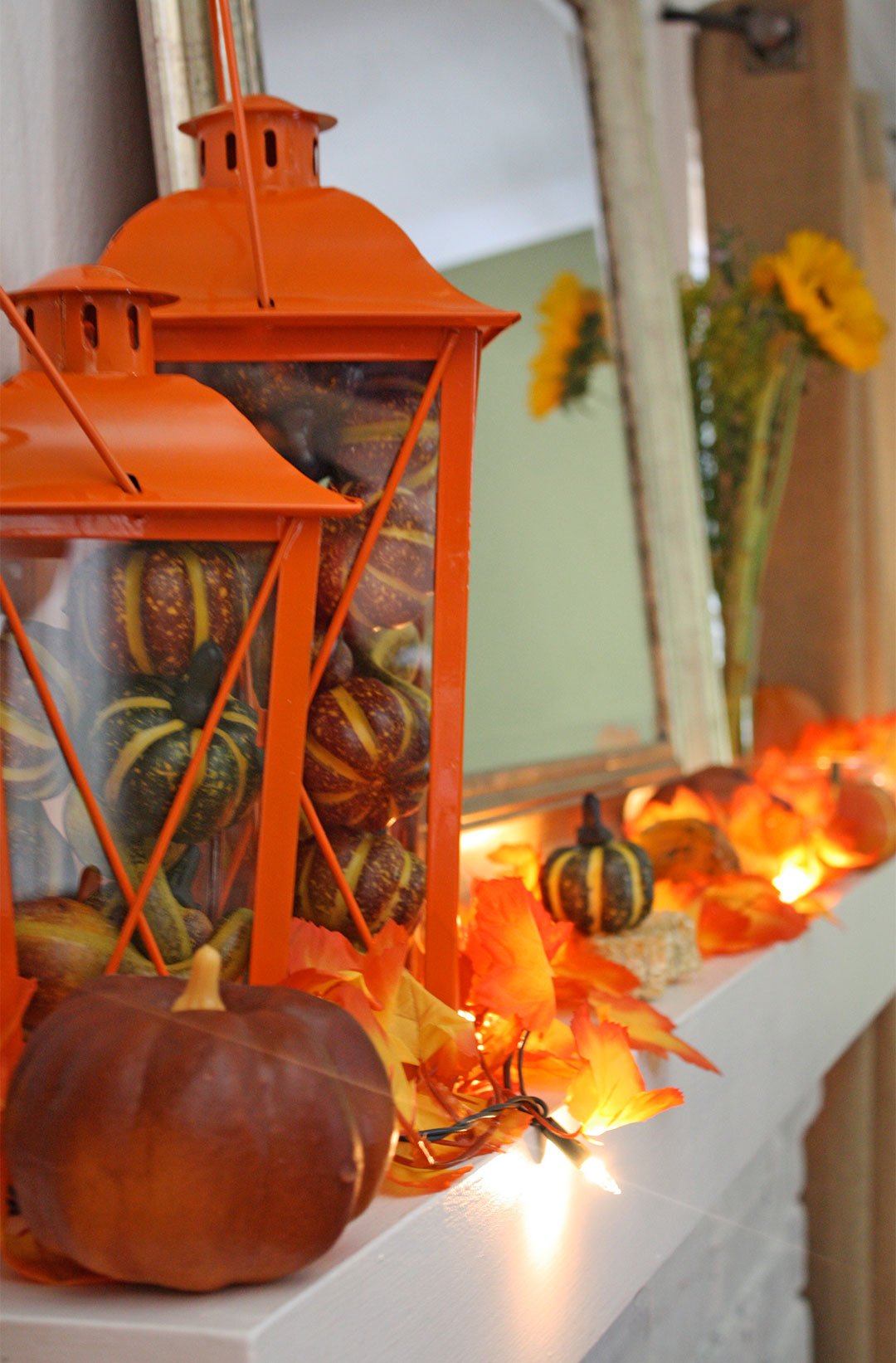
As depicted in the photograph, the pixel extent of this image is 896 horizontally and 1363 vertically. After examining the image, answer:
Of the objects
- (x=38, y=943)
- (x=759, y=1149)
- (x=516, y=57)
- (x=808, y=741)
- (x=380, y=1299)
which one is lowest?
(x=759, y=1149)

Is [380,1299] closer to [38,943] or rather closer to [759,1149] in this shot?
[38,943]

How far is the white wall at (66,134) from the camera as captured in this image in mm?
515

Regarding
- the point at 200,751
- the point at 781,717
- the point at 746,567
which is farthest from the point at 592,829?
the point at 781,717

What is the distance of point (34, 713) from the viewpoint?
36 cm

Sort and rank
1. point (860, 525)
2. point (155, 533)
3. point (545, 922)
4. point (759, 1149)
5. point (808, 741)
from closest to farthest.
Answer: point (155, 533) → point (545, 922) → point (759, 1149) → point (808, 741) → point (860, 525)

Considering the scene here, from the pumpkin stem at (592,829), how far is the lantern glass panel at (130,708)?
13.8 inches

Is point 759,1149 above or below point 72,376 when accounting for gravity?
below

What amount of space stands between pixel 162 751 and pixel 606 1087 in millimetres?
228

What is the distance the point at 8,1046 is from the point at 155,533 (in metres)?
0.17

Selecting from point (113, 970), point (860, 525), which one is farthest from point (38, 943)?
point (860, 525)

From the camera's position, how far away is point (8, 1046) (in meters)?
0.37

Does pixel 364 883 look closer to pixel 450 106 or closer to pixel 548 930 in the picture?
pixel 548 930

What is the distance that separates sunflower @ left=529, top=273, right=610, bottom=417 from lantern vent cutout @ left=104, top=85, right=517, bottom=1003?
0.46 m

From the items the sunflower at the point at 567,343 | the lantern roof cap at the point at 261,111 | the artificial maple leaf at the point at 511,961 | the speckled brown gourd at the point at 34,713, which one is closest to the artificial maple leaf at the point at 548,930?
the artificial maple leaf at the point at 511,961
